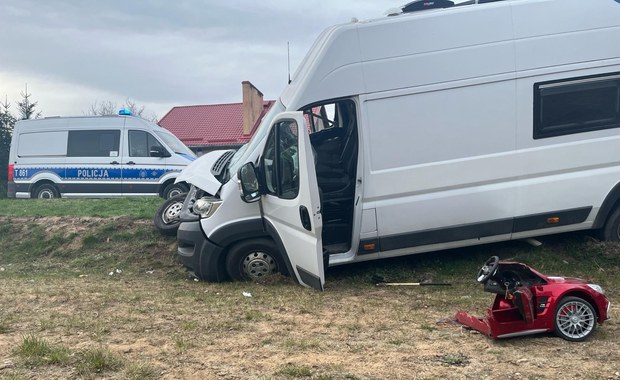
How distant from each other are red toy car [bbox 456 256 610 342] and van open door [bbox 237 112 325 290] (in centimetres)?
166

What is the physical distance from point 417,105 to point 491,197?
4.34ft

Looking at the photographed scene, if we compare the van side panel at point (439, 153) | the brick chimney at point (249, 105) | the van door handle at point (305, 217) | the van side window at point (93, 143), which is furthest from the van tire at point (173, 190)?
the brick chimney at point (249, 105)

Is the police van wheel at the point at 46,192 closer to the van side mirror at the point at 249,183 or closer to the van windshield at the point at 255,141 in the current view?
the van windshield at the point at 255,141

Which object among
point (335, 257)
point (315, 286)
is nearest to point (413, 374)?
point (315, 286)

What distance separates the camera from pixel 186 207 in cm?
669

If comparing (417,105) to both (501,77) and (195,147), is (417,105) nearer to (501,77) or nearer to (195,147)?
(501,77)

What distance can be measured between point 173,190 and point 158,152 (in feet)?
3.40

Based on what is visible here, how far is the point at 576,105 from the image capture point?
6.04 meters

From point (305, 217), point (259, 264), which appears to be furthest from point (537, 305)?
point (259, 264)

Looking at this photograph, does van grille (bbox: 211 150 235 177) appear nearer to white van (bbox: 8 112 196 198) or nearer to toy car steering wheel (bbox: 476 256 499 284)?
toy car steering wheel (bbox: 476 256 499 284)

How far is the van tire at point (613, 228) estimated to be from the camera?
6.30m

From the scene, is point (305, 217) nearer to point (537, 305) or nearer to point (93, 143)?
point (537, 305)

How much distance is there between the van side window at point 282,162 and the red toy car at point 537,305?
7.05 ft

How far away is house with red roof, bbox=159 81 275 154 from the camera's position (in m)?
26.7
